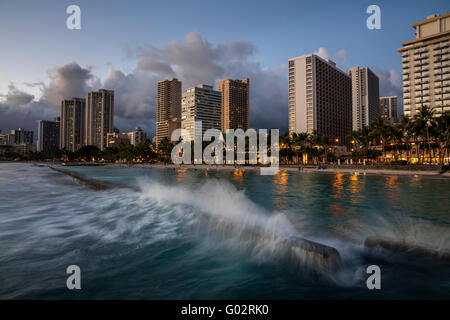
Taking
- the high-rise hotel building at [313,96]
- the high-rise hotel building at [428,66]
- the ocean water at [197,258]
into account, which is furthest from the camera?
the high-rise hotel building at [313,96]

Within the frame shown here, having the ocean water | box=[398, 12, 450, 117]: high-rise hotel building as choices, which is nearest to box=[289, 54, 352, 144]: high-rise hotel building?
box=[398, 12, 450, 117]: high-rise hotel building

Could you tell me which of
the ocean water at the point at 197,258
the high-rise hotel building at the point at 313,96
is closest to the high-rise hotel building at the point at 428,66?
the high-rise hotel building at the point at 313,96

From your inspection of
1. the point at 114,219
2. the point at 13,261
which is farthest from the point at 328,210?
the point at 13,261

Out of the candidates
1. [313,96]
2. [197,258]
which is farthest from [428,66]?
[197,258]

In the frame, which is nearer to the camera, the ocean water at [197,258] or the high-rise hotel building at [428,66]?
the ocean water at [197,258]

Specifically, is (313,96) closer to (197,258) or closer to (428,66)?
(428,66)

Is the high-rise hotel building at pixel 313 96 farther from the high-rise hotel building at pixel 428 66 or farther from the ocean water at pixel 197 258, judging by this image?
the ocean water at pixel 197 258
